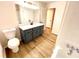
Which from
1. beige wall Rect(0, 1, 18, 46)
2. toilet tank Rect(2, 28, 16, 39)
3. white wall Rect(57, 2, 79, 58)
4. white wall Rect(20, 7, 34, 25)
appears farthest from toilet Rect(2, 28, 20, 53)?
white wall Rect(57, 2, 79, 58)

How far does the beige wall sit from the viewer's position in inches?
68.8

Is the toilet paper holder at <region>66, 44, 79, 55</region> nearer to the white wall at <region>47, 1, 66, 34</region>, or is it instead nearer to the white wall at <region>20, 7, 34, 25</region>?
the white wall at <region>20, 7, 34, 25</region>

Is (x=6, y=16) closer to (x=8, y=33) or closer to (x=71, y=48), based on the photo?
(x=8, y=33)

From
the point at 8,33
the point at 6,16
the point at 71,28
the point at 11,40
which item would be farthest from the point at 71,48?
the point at 6,16

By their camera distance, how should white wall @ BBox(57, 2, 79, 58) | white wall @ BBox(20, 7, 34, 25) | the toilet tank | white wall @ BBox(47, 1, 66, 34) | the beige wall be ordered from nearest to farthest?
white wall @ BBox(57, 2, 79, 58)
the beige wall
the toilet tank
white wall @ BBox(20, 7, 34, 25)
white wall @ BBox(47, 1, 66, 34)

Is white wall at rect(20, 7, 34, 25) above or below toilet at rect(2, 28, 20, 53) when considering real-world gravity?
above

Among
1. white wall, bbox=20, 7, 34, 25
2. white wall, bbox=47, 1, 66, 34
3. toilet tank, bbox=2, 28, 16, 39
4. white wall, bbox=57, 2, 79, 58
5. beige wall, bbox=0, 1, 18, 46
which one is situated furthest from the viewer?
white wall, bbox=47, 1, 66, 34

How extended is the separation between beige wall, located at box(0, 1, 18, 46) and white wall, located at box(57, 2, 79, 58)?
158 cm

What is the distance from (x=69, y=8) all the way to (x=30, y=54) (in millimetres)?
1656

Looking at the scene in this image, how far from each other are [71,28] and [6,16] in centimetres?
179

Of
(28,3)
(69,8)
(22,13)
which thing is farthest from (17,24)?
(69,8)

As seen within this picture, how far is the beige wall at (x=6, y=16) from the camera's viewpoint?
175 cm

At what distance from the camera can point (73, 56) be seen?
1.13m

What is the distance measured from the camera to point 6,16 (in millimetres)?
1849
